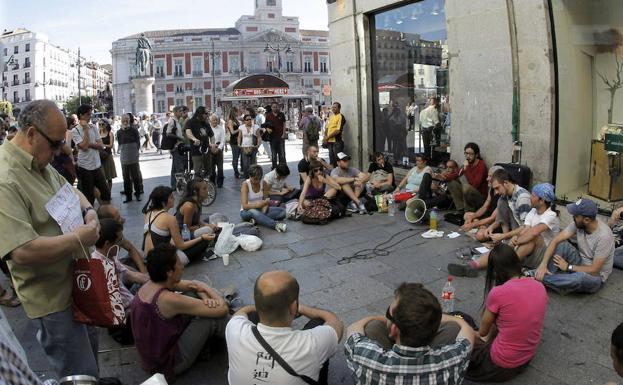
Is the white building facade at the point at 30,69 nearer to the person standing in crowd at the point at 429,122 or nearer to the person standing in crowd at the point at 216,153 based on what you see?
the person standing in crowd at the point at 216,153

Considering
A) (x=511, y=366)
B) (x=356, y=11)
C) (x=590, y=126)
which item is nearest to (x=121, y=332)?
(x=511, y=366)

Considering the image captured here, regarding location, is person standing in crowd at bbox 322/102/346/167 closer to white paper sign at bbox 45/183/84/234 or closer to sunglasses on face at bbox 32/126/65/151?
white paper sign at bbox 45/183/84/234

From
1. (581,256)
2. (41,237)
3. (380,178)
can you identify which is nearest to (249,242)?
(380,178)

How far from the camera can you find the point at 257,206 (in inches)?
297

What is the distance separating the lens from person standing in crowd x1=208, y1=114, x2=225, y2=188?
10805 millimetres

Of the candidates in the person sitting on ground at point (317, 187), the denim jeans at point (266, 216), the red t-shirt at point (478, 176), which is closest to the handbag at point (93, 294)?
the denim jeans at point (266, 216)

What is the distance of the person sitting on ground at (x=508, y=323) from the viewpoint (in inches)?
124

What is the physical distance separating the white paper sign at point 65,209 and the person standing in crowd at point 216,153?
8047 mm

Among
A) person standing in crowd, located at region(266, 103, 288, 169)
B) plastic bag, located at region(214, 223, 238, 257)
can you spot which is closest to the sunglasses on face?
plastic bag, located at region(214, 223, 238, 257)

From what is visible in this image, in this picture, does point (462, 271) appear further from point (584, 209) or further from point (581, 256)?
point (584, 209)

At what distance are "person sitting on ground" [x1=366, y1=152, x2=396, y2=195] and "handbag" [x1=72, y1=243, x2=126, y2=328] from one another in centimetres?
689

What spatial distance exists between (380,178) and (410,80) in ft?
8.17

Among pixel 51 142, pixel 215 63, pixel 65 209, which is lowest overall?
pixel 65 209

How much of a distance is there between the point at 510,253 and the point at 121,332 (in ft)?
10.0
